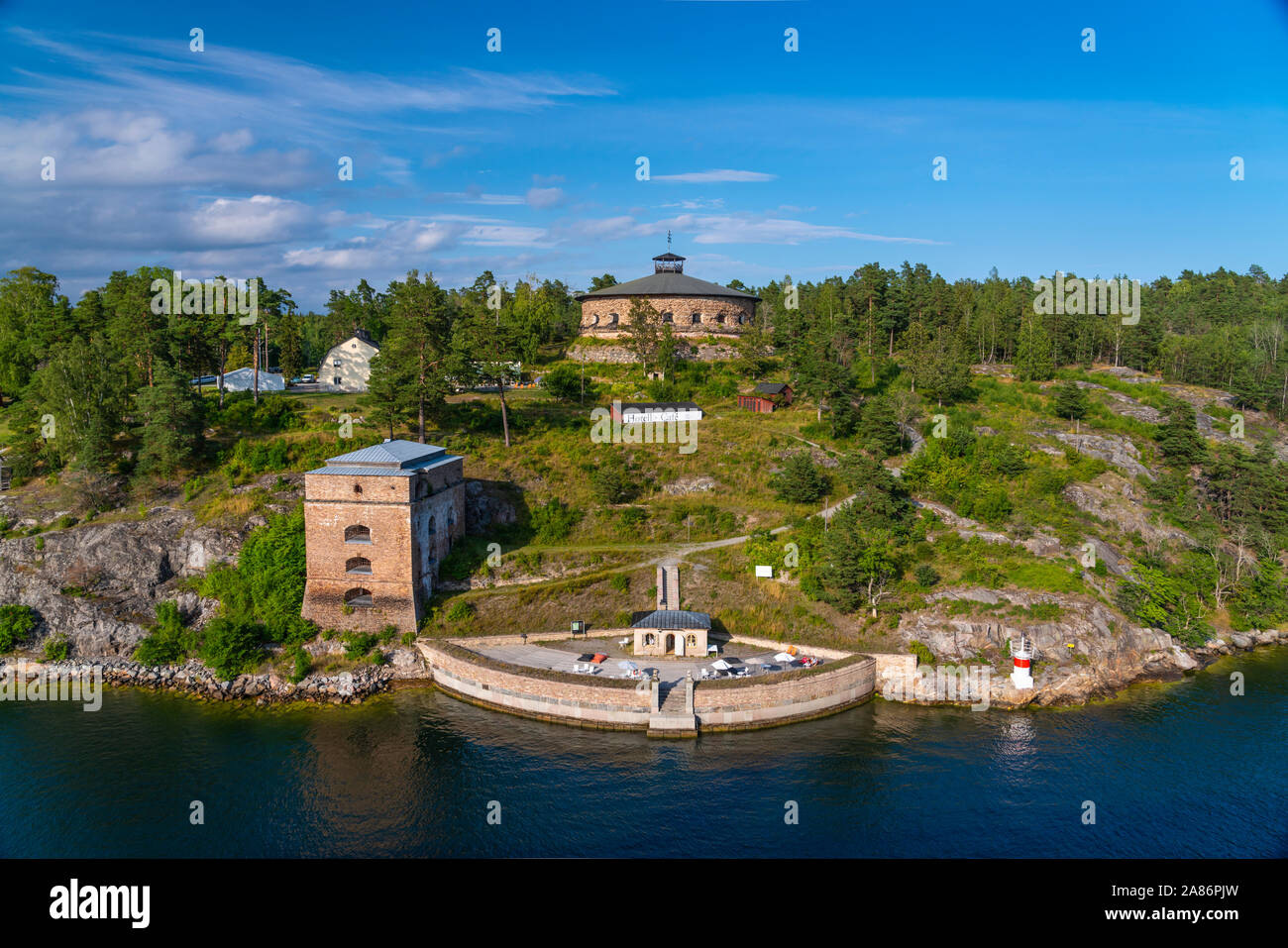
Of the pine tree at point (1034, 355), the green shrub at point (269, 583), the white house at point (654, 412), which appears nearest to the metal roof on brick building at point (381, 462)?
the green shrub at point (269, 583)

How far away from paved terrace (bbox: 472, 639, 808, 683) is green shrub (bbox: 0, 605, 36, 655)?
→ 65.7 ft

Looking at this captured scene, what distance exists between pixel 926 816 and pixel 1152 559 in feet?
82.4

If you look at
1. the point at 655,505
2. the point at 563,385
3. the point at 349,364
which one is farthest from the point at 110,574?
the point at 563,385

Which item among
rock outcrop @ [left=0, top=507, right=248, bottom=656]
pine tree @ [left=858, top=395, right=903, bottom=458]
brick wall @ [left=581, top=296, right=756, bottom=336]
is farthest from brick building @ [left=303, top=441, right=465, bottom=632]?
brick wall @ [left=581, top=296, right=756, bottom=336]

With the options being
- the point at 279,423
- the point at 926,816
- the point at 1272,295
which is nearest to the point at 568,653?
the point at 926,816

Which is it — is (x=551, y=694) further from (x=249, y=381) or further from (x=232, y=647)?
(x=249, y=381)

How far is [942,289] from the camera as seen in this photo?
78375 millimetres

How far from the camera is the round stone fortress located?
67.2 m

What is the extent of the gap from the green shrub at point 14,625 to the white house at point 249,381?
940 inches

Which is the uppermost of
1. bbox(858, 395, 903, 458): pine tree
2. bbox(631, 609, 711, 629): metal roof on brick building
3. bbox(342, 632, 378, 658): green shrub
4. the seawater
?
bbox(858, 395, 903, 458): pine tree

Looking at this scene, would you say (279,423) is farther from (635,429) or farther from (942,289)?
(942,289)

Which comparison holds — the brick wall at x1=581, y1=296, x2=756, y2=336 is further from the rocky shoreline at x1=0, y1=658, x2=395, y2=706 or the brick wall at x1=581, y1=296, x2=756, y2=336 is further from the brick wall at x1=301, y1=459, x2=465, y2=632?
the rocky shoreline at x1=0, y1=658, x2=395, y2=706

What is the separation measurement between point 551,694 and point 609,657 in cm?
386

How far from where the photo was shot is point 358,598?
3575cm
